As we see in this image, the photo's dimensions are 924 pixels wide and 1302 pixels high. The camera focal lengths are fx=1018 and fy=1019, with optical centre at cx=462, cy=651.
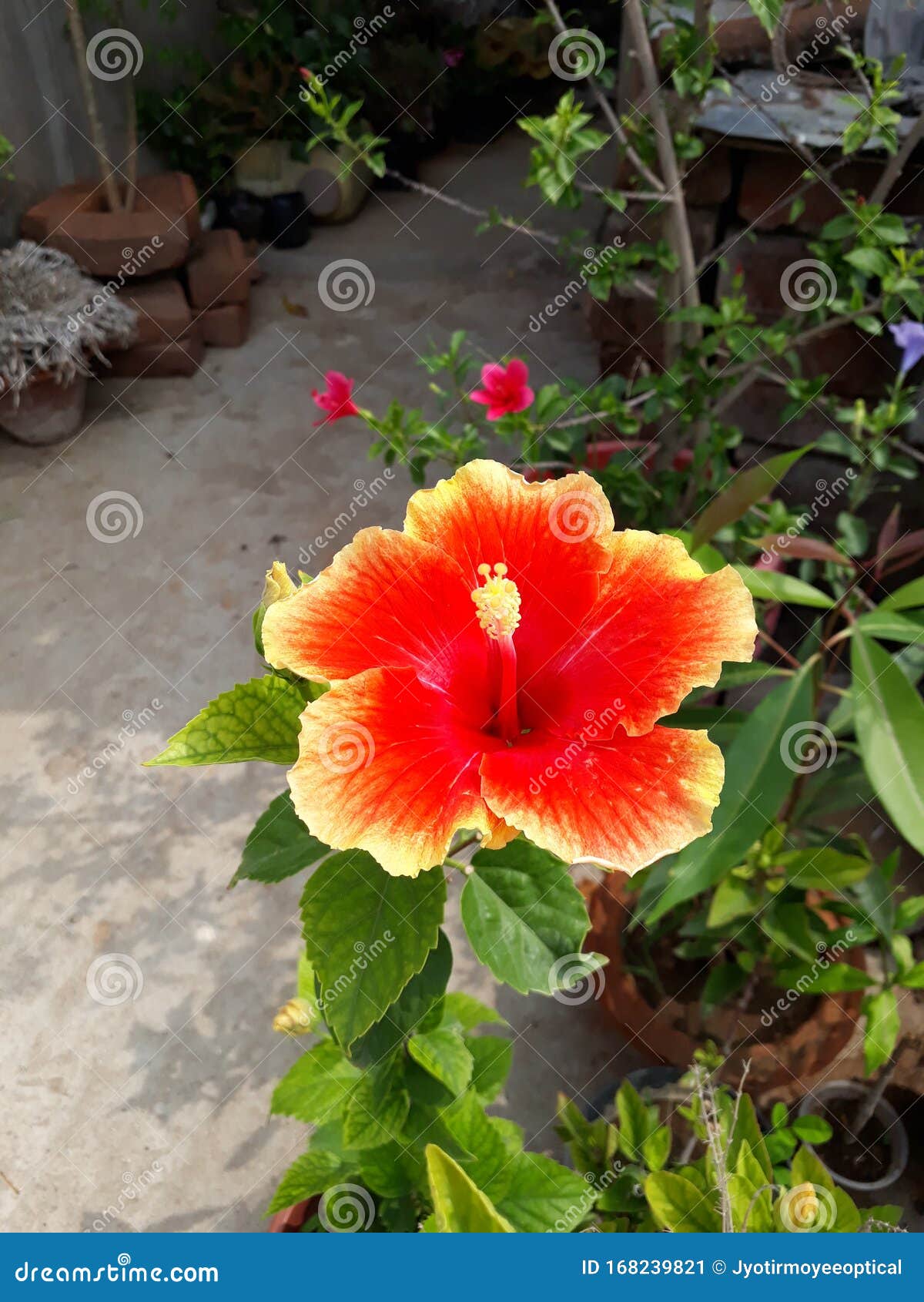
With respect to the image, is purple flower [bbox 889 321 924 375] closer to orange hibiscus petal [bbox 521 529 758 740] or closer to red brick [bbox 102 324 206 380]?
orange hibiscus petal [bbox 521 529 758 740]

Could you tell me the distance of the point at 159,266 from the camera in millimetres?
3812

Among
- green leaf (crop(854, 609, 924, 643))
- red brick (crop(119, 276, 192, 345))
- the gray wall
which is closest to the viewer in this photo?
green leaf (crop(854, 609, 924, 643))

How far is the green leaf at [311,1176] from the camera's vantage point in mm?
1213

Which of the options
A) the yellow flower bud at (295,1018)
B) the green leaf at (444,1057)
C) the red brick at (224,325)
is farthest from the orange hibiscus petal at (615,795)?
the red brick at (224,325)

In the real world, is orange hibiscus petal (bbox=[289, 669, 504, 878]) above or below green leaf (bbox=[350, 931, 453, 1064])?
above

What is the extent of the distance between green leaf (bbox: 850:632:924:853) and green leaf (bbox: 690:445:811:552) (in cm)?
23

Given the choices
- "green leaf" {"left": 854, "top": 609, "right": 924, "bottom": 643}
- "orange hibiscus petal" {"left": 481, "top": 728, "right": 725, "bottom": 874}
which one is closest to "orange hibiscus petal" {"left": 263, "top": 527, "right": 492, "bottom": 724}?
"orange hibiscus petal" {"left": 481, "top": 728, "right": 725, "bottom": 874}

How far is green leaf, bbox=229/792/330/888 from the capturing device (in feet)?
2.77

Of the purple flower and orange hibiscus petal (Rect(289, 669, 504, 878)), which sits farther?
the purple flower

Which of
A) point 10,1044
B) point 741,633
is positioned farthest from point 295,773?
point 10,1044

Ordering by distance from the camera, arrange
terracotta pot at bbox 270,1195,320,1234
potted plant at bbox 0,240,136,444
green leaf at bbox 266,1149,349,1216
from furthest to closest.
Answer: potted plant at bbox 0,240,136,444 < terracotta pot at bbox 270,1195,320,1234 < green leaf at bbox 266,1149,349,1216

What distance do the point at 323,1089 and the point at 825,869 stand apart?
78 centimetres

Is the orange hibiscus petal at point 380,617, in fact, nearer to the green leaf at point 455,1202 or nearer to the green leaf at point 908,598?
the green leaf at point 455,1202

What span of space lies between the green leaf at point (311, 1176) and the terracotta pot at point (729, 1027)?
2.40 ft
